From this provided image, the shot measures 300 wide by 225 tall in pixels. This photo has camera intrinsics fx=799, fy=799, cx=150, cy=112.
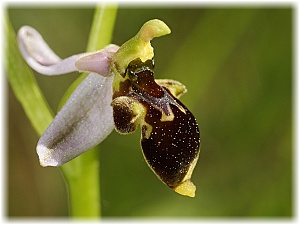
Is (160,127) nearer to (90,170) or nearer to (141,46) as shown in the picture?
(141,46)

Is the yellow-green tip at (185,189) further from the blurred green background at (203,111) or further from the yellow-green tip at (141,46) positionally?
the blurred green background at (203,111)

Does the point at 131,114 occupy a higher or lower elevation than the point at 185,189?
higher

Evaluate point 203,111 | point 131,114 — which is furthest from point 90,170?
point 203,111

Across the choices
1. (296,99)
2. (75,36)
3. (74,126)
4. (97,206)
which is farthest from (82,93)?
(296,99)

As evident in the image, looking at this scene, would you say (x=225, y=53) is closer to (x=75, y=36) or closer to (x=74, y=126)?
(x=75, y=36)

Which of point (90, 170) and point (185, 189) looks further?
point (90, 170)

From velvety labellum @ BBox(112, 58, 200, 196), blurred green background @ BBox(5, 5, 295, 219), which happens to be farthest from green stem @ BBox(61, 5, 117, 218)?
blurred green background @ BBox(5, 5, 295, 219)
